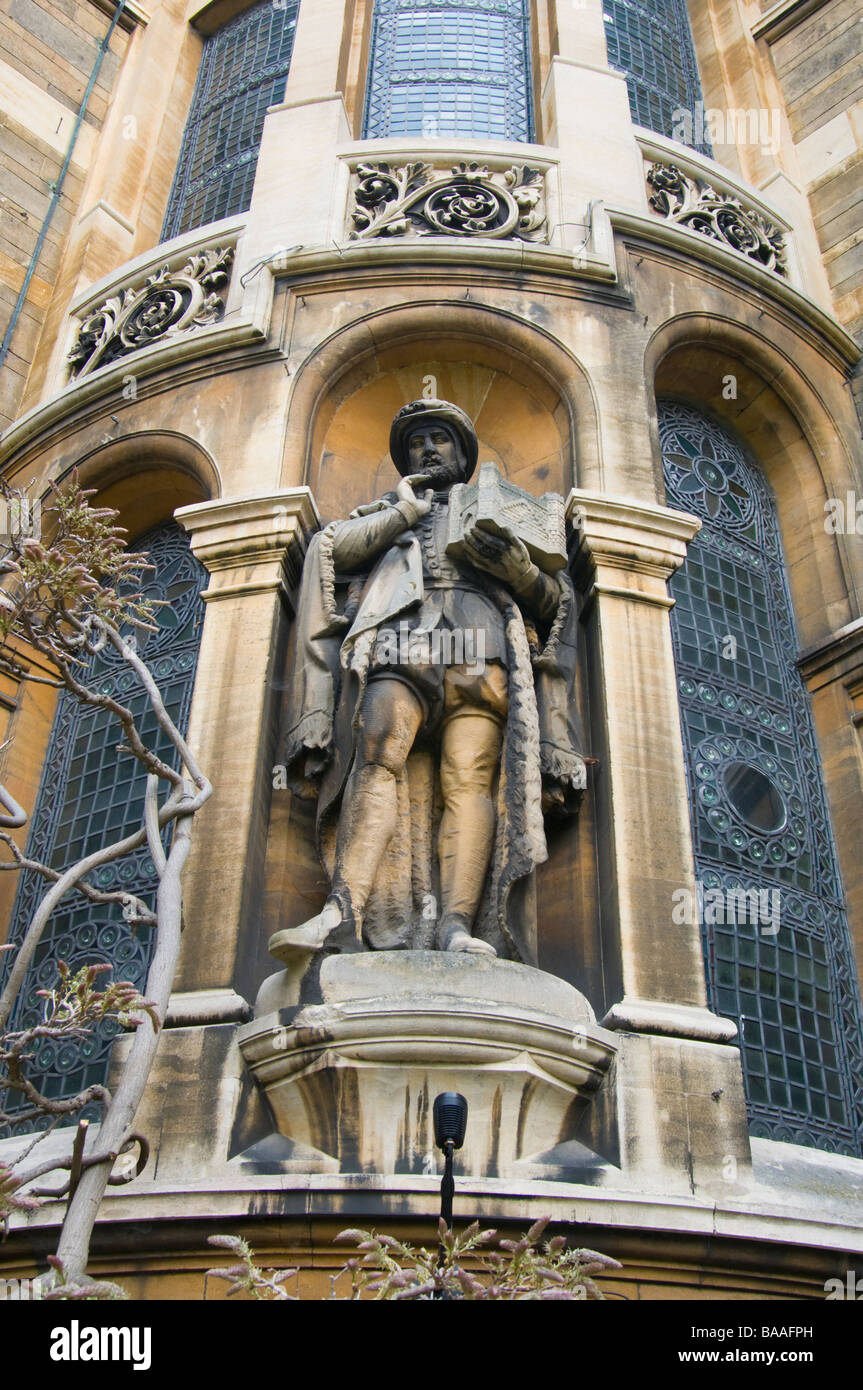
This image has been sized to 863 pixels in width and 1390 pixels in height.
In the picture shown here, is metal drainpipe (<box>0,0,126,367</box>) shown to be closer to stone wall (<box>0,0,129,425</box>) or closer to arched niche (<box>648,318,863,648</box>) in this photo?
stone wall (<box>0,0,129,425</box>)

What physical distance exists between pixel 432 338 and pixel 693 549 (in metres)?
2.47

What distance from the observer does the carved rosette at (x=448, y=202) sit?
10.9m

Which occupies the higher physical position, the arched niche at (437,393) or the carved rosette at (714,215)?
the carved rosette at (714,215)

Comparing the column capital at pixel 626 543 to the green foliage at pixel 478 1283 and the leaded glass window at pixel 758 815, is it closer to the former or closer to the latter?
the leaded glass window at pixel 758 815

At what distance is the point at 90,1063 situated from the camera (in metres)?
8.38

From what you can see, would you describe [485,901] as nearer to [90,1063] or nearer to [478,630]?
[478,630]

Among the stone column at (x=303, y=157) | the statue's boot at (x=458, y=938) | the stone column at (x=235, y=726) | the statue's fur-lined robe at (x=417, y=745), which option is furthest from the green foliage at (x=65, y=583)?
the stone column at (x=303, y=157)

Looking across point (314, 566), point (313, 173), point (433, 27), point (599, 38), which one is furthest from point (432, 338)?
point (433, 27)

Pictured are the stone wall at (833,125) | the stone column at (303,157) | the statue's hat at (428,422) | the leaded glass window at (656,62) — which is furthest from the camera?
the leaded glass window at (656,62)

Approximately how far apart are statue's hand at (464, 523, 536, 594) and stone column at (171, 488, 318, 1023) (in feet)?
4.42

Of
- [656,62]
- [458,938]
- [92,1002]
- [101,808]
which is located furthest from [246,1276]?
[656,62]

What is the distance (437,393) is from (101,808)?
155 inches

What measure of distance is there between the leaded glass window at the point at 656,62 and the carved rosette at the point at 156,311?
4.95 meters

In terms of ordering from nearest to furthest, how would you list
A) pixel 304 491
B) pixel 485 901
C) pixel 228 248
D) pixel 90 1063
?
1. pixel 485 901
2. pixel 90 1063
3. pixel 304 491
4. pixel 228 248
